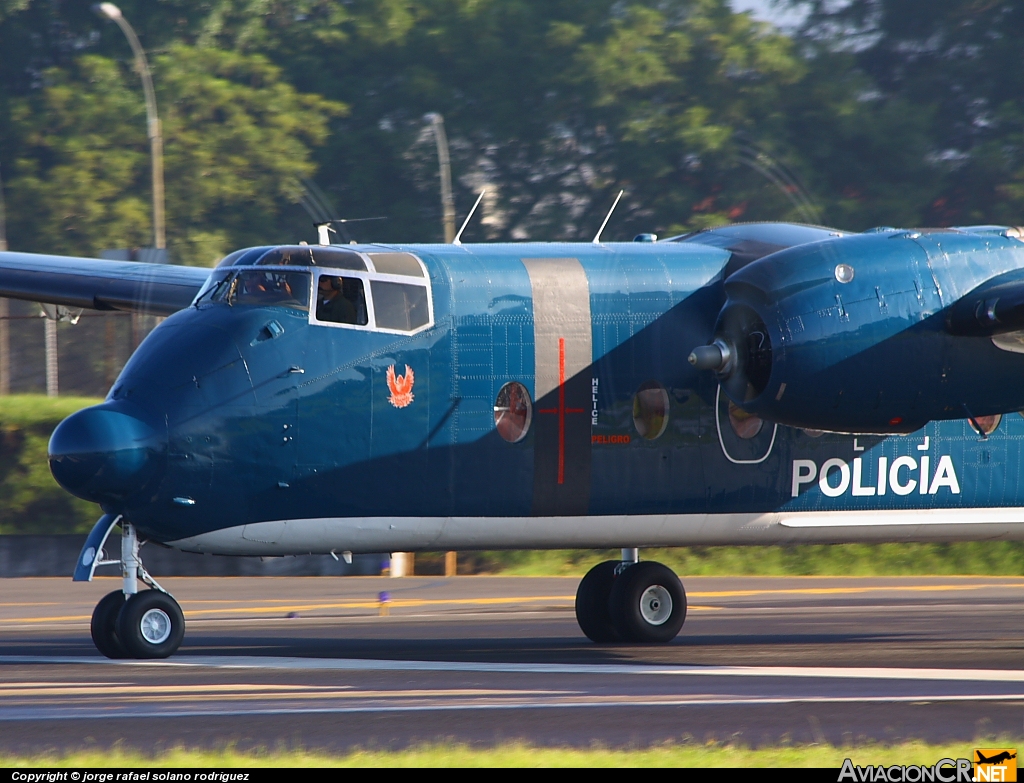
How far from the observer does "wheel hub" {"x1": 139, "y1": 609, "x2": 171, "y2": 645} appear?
14.3 m

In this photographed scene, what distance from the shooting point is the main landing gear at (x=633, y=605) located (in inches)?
681

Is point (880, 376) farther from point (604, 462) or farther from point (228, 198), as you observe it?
point (228, 198)

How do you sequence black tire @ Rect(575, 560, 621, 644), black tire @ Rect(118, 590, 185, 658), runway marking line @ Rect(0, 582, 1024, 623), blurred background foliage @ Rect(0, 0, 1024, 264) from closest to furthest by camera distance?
black tire @ Rect(118, 590, 185, 658) → black tire @ Rect(575, 560, 621, 644) → runway marking line @ Rect(0, 582, 1024, 623) → blurred background foliage @ Rect(0, 0, 1024, 264)

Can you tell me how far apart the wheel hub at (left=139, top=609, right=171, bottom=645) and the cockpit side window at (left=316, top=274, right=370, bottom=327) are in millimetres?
3425

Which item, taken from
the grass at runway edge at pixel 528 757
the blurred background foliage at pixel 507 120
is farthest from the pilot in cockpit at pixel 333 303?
the blurred background foliage at pixel 507 120

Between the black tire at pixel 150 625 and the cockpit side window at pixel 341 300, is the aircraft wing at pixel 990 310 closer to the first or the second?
the cockpit side window at pixel 341 300

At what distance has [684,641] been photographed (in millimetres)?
17594

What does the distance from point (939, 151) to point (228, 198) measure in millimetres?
25147

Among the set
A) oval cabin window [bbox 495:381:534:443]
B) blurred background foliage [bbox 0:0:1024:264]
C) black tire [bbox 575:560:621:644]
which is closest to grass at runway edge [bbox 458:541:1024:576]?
black tire [bbox 575:560:621:644]

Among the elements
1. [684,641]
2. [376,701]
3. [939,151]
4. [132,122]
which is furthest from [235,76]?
[376,701]

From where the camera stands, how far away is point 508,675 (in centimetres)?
1363

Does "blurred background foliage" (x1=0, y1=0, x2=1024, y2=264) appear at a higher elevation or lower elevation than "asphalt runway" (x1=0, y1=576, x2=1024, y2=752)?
higher

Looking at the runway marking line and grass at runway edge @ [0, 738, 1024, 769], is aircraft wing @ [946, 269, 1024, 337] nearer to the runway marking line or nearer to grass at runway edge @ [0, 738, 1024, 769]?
grass at runway edge @ [0, 738, 1024, 769]

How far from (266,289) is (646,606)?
6262mm
